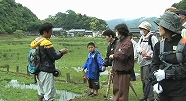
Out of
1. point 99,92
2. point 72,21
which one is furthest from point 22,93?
point 72,21

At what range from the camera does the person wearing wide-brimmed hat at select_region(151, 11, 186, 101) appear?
337 cm

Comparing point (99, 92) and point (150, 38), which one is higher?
point (150, 38)

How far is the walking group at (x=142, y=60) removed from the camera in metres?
3.44

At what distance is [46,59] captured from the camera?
19.5 ft

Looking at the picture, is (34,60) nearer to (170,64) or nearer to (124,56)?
(124,56)

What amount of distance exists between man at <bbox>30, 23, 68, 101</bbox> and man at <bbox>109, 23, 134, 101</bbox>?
119cm

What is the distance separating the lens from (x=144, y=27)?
22.0 feet

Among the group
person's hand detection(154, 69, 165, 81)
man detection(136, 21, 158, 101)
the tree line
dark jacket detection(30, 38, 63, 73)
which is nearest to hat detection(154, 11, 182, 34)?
person's hand detection(154, 69, 165, 81)

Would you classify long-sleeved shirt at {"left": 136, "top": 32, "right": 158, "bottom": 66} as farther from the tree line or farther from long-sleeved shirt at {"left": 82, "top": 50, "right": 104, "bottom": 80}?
the tree line

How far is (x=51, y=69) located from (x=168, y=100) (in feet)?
9.92

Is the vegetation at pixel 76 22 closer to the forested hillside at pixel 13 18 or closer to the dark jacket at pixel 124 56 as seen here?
the forested hillside at pixel 13 18

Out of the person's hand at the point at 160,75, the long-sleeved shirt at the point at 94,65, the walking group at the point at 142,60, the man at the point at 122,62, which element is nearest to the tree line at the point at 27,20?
the long-sleeved shirt at the point at 94,65

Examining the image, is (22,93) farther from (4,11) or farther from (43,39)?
(4,11)

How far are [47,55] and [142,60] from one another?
2.43 m
